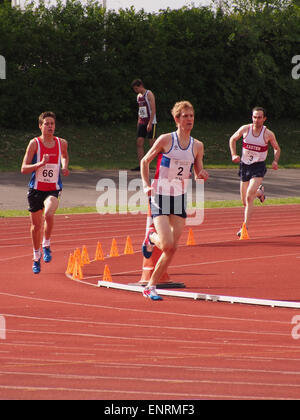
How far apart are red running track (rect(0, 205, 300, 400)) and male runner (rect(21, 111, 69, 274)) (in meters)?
0.63

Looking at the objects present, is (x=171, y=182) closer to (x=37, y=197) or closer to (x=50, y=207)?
(x=50, y=207)

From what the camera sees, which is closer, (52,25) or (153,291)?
(153,291)

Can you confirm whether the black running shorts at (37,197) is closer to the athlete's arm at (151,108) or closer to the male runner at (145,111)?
the male runner at (145,111)

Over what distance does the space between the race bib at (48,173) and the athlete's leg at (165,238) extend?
102 inches

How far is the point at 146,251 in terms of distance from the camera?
10.1 meters

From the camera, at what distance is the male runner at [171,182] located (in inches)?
374

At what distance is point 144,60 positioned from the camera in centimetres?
3034

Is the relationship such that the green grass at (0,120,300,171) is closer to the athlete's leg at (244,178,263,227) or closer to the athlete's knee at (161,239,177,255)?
the athlete's leg at (244,178,263,227)

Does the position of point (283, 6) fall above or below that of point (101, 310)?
above

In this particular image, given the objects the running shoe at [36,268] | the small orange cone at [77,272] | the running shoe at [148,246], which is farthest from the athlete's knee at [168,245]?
the running shoe at [36,268]

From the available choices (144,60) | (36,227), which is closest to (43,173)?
(36,227)

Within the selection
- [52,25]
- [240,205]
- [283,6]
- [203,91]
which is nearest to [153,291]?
[240,205]

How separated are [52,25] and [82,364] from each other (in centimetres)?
2384

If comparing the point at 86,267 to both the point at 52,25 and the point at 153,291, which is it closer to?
the point at 153,291
